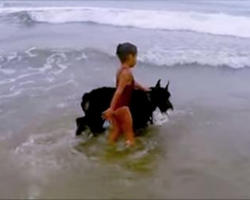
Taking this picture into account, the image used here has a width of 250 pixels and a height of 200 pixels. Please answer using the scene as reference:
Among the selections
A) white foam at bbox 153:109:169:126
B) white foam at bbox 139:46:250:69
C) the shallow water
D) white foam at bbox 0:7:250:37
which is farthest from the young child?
white foam at bbox 0:7:250:37

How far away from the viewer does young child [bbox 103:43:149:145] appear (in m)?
5.70

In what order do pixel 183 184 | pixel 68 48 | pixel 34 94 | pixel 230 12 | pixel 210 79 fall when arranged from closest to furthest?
pixel 183 184, pixel 34 94, pixel 210 79, pixel 68 48, pixel 230 12

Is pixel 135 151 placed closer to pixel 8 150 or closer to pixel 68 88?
pixel 8 150

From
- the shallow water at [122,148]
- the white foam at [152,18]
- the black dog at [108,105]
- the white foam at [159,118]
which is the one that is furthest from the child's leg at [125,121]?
the white foam at [152,18]

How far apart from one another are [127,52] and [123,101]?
618mm

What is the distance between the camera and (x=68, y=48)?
39.0ft

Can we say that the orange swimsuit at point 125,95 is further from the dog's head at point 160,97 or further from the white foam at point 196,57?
the white foam at point 196,57

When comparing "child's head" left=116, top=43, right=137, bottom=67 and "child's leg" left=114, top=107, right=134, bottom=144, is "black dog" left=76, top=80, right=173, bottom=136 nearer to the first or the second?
"child's leg" left=114, top=107, right=134, bottom=144

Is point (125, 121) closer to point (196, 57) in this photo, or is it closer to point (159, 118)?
point (159, 118)

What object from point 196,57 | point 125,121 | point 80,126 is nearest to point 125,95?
point 125,121

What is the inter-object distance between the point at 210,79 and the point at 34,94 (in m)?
3.28

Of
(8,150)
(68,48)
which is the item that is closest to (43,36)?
(68,48)

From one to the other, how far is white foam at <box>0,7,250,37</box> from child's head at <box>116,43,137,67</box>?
35.5 ft

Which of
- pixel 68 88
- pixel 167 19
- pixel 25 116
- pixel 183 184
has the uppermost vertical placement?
pixel 167 19
